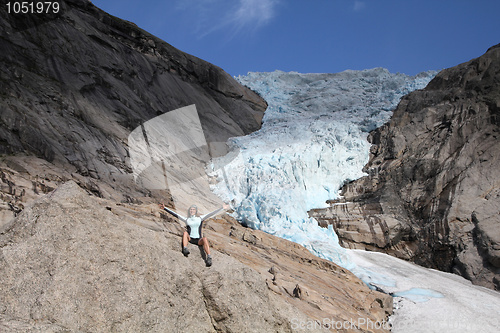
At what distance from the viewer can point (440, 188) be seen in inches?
750

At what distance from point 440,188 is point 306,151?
263 inches

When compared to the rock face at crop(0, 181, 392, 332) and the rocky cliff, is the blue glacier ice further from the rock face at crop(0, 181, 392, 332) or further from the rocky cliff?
the rock face at crop(0, 181, 392, 332)

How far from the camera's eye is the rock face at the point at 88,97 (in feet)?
44.6

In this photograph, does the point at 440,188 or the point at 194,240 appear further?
the point at 440,188

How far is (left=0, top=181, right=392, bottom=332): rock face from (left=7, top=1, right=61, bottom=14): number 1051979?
16.4 metres

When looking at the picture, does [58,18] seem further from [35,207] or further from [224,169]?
[35,207]

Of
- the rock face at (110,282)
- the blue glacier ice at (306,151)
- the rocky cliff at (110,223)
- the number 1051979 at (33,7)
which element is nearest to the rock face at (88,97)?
the rocky cliff at (110,223)

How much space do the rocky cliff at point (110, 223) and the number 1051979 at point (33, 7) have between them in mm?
372

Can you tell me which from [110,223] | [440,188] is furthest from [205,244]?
[440,188]

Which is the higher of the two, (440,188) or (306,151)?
(306,151)

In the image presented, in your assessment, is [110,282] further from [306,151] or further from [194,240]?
[306,151]

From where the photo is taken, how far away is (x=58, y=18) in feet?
69.2

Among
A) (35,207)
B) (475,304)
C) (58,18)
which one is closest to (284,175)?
(475,304)

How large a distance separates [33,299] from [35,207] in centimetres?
137
